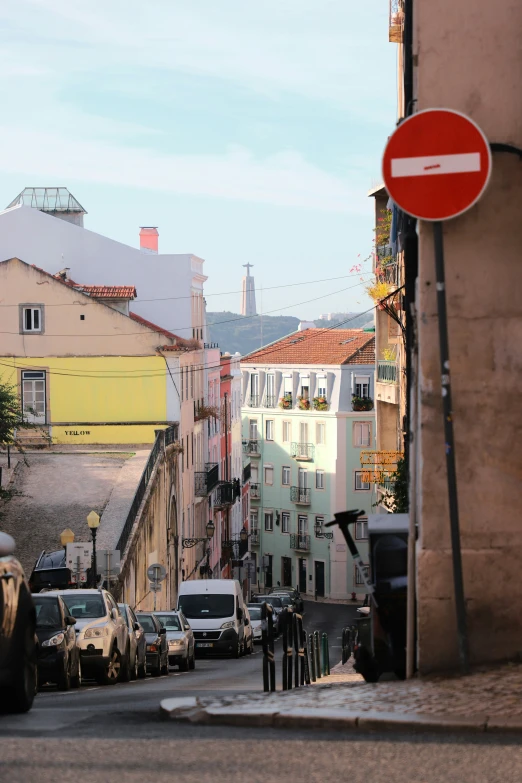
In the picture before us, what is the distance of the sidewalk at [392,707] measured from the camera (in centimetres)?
805

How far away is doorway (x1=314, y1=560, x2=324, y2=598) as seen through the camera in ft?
304

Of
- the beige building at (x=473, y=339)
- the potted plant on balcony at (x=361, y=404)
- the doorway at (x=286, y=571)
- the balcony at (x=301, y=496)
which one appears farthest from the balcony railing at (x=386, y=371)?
the doorway at (x=286, y=571)

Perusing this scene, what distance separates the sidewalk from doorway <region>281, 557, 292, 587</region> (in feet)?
284

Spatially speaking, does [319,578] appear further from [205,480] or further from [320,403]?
[205,480]

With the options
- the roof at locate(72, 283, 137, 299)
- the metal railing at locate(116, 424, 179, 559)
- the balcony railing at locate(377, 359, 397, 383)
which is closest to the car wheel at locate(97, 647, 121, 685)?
the metal railing at locate(116, 424, 179, 559)

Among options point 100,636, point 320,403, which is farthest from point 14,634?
point 320,403

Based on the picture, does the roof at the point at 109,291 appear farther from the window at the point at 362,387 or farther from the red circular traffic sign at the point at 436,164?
the red circular traffic sign at the point at 436,164

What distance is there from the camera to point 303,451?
9544 centimetres

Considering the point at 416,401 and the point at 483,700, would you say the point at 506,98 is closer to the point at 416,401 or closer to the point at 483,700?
the point at 416,401

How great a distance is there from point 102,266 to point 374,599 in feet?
166

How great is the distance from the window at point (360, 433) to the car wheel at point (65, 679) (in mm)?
74542

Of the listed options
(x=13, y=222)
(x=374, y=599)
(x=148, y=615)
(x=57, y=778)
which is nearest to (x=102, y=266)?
(x=13, y=222)

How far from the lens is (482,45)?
10117mm

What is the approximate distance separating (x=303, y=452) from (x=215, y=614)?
2228 inches
